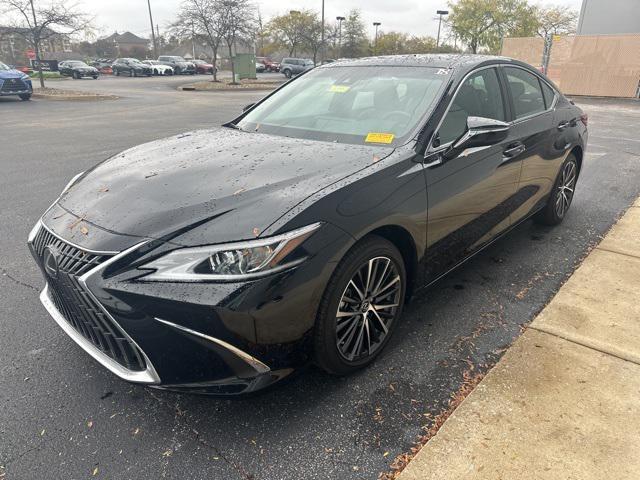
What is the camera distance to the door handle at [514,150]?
135 inches

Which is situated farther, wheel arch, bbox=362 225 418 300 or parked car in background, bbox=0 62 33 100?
parked car in background, bbox=0 62 33 100

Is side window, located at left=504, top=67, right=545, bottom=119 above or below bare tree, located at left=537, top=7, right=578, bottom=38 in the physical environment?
below

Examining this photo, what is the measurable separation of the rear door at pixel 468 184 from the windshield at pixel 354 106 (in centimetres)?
21

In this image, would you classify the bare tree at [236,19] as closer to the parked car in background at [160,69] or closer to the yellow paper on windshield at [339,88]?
the parked car in background at [160,69]

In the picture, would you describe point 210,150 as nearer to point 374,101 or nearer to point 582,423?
point 374,101

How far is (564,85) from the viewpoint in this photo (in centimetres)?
2292

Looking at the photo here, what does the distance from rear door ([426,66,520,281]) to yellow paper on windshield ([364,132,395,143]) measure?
25 cm

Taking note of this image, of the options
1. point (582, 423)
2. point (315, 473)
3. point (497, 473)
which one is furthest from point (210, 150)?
point (582, 423)

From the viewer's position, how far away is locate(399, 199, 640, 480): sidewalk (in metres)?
2.00

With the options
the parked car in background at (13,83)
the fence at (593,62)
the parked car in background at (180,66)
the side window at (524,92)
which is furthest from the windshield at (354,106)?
the parked car in background at (180,66)

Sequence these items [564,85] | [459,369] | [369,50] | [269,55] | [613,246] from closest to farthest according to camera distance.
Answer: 1. [459,369]
2. [613,246]
3. [564,85]
4. [369,50]
5. [269,55]

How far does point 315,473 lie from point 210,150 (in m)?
1.91

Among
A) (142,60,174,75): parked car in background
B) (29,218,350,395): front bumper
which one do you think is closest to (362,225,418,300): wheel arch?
(29,218,350,395): front bumper

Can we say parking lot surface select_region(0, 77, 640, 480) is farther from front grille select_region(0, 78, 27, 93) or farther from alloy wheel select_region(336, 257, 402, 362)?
front grille select_region(0, 78, 27, 93)
